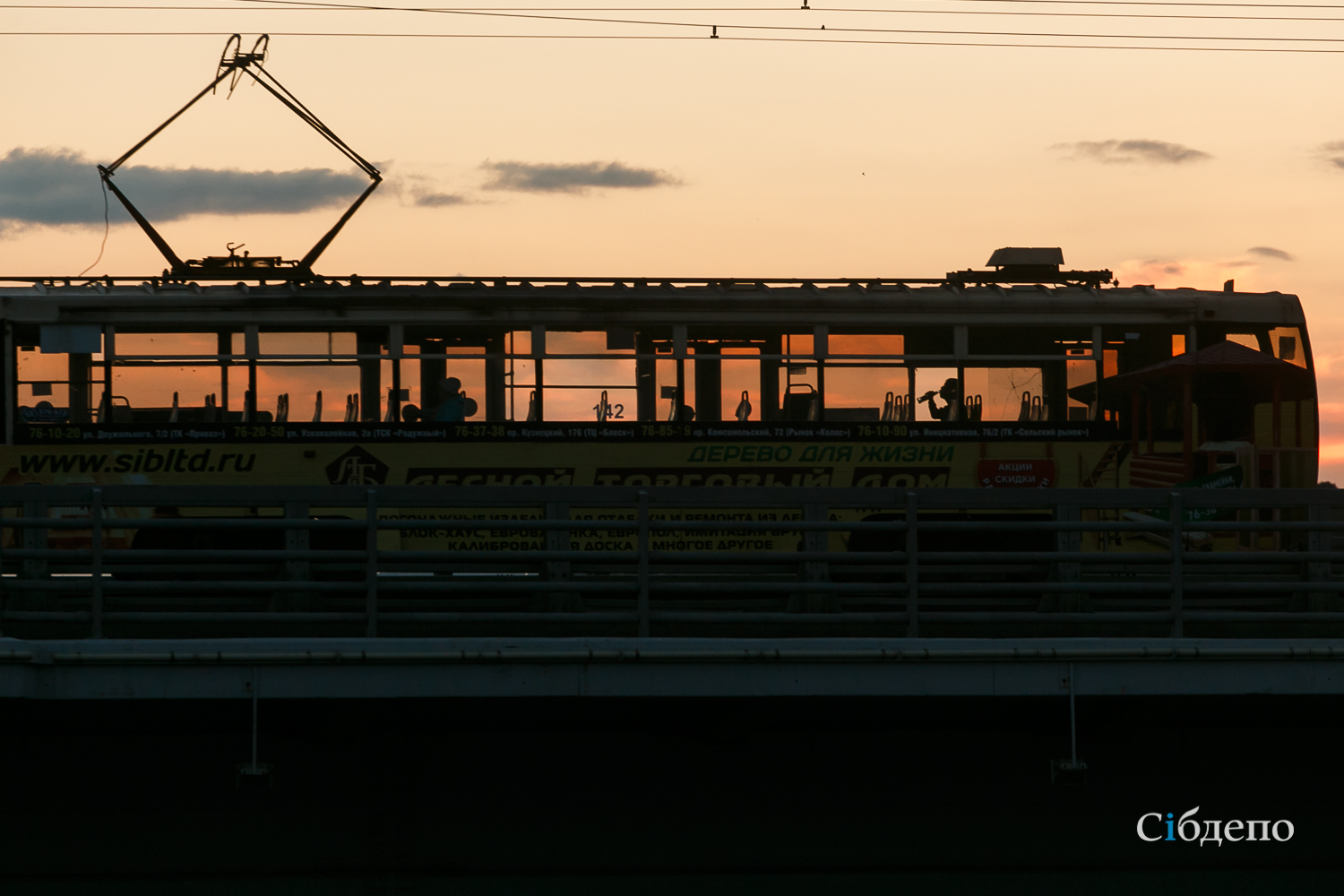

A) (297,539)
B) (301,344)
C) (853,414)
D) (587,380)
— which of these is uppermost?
(301,344)

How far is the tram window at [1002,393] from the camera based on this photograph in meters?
12.9

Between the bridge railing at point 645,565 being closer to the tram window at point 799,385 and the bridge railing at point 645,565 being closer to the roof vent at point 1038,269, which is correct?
the tram window at point 799,385

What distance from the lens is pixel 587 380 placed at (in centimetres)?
1266

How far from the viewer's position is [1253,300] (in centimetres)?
1331

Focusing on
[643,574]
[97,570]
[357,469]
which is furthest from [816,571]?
[357,469]

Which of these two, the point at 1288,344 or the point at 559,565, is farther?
the point at 1288,344

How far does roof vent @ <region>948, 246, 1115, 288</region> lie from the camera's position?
46.1 feet

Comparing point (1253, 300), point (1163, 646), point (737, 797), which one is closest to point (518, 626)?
point (737, 797)

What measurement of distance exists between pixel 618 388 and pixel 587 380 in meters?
0.33

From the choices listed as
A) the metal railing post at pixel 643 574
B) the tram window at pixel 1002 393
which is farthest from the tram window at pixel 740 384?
the metal railing post at pixel 643 574

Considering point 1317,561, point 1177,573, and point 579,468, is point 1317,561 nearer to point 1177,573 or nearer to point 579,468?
point 1177,573

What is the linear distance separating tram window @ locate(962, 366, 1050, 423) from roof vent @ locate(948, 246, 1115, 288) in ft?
5.11

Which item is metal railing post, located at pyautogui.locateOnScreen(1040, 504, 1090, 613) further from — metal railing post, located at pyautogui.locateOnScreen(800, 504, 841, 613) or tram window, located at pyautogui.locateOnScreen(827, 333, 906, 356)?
tram window, located at pyautogui.locateOnScreen(827, 333, 906, 356)

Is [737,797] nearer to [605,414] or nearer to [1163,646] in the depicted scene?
[1163,646]
